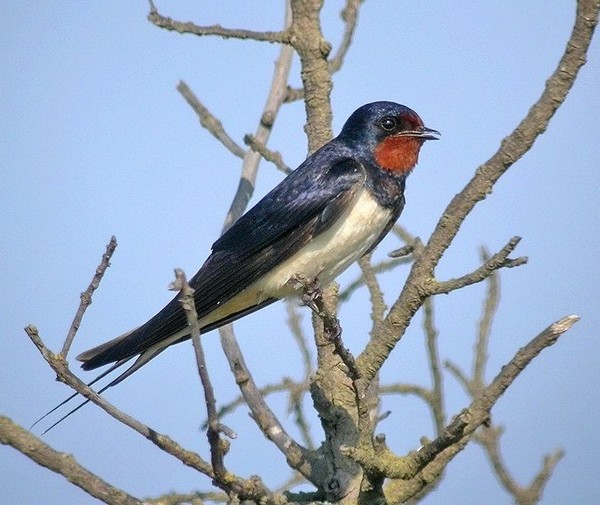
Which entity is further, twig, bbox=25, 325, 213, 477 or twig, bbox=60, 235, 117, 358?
twig, bbox=60, 235, 117, 358

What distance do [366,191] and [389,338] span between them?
2.89ft

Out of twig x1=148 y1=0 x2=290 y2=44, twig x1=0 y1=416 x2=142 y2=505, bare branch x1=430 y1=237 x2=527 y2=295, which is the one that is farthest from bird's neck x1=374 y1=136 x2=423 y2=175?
twig x1=0 y1=416 x2=142 y2=505

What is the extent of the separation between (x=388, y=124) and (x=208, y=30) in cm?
84

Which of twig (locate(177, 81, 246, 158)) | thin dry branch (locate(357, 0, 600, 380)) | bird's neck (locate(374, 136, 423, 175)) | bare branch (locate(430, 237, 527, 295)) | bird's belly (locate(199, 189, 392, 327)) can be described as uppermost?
twig (locate(177, 81, 246, 158))

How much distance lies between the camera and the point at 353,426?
3.69 m

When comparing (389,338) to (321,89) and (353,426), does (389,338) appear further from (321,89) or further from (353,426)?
(321,89)

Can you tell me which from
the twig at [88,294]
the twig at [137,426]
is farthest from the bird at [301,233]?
the twig at [137,426]

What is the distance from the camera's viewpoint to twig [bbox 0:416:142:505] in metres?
2.41

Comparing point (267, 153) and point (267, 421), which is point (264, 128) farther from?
point (267, 421)

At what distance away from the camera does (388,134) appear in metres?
4.56

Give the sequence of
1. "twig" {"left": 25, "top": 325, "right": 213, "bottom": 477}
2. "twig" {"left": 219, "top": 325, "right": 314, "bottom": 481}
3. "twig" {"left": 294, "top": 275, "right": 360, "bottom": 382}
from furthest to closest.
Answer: "twig" {"left": 219, "top": 325, "right": 314, "bottom": 481} → "twig" {"left": 294, "top": 275, "right": 360, "bottom": 382} → "twig" {"left": 25, "top": 325, "right": 213, "bottom": 477}

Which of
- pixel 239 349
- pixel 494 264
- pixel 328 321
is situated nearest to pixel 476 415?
pixel 494 264

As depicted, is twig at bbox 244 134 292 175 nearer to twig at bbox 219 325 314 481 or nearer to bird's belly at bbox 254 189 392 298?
bird's belly at bbox 254 189 392 298

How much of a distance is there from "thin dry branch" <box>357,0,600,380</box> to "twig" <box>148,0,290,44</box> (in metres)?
1.30
